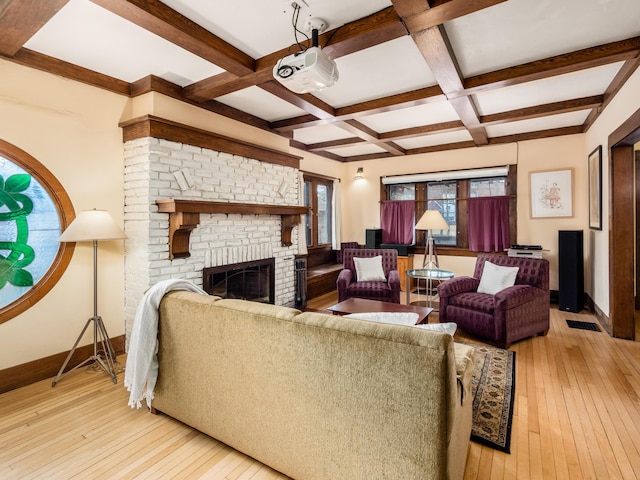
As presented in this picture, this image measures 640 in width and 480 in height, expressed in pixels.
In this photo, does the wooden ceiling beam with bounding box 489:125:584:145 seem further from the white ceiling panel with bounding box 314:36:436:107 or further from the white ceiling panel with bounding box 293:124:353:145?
the white ceiling panel with bounding box 314:36:436:107

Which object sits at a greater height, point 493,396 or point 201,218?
point 201,218

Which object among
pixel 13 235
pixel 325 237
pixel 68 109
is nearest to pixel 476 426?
pixel 13 235

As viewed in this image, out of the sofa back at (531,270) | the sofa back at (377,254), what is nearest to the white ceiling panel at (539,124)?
the sofa back at (531,270)

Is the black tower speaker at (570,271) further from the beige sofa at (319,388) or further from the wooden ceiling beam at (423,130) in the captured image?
the beige sofa at (319,388)

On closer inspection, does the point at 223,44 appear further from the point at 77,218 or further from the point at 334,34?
the point at 77,218

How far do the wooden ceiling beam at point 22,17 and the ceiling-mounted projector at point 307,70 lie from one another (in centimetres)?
127

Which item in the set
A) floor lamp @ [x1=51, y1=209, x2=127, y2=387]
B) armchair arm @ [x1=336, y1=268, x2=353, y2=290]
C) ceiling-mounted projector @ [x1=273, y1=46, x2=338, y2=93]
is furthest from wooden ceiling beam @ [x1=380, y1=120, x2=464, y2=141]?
floor lamp @ [x1=51, y1=209, x2=127, y2=387]

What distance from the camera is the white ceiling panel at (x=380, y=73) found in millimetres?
2662

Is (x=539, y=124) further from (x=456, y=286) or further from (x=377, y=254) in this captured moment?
(x=377, y=254)

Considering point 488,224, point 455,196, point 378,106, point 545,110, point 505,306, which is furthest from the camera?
point 455,196

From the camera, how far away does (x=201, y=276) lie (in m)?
3.50

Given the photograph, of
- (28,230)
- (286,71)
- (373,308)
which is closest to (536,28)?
(286,71)

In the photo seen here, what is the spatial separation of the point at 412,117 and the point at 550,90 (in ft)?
4.83

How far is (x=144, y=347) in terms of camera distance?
2.04m
